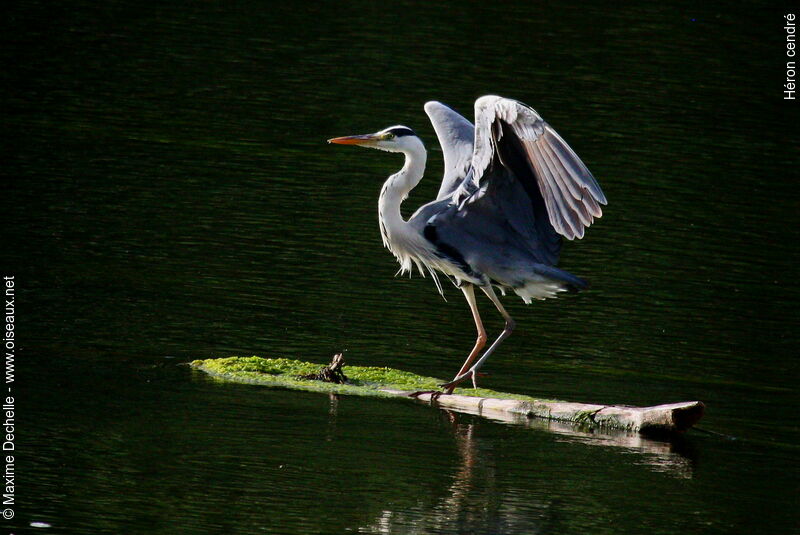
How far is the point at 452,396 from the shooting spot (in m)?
8.09

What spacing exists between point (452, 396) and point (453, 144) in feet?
7.43

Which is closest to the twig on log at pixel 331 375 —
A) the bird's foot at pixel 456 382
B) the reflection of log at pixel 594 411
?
the reflection of log at pixel 594 411

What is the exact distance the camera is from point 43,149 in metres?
14.5

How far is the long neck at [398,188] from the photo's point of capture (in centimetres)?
897

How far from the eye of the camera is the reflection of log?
739 cm

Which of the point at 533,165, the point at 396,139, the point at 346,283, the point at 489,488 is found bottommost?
the point at 489,488

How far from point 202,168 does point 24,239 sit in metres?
3.64

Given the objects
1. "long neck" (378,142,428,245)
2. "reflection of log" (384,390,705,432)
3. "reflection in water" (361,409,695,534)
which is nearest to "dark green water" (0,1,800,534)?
"reflection in water" (361,409,695,534)

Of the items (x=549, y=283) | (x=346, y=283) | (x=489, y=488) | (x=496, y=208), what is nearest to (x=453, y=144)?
(x=496, y=208)

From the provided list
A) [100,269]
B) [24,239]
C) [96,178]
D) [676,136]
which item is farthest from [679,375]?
[676,136]

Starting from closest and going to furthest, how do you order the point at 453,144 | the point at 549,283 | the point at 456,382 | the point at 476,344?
the point at 456,382 → the point at 549,283 → the point at 476,344 → the point at 453,144

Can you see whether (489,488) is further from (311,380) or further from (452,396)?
(311,380)

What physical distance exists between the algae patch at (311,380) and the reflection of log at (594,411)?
0.55 feet

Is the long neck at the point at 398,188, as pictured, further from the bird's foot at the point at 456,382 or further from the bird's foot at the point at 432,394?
the bird's foot at the point at 432,394
